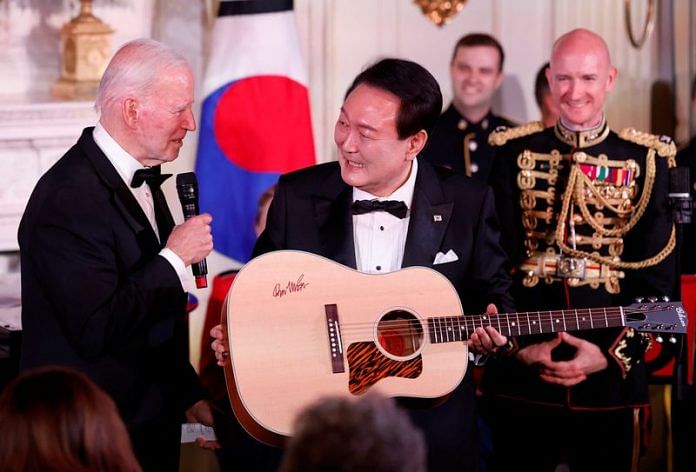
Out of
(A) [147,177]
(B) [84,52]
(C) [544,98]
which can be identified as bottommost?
(A) [147,177]

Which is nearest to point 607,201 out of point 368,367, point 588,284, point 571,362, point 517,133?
point 588,284

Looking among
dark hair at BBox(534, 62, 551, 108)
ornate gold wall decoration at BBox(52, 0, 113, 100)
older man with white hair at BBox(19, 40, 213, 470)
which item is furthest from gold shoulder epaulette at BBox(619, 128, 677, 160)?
ornate gold wall decoration at BBox(52, 0, 113, 100)

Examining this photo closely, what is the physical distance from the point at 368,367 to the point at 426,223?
48cm

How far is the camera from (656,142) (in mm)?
4102

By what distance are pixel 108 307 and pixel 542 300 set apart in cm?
165

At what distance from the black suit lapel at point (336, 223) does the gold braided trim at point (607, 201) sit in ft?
3.20

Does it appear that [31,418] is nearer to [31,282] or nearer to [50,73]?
[31,282]

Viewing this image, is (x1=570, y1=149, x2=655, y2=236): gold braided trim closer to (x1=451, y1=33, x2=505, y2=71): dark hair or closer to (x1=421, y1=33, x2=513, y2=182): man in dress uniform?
(x1=421, y1=33, x2=513, y2=182): man in dress uniform

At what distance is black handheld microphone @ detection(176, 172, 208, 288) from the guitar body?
0.61 feet

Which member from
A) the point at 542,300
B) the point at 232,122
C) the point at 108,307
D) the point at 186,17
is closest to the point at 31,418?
the point at 108,307

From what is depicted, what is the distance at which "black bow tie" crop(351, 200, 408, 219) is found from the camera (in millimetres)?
Result: 3418

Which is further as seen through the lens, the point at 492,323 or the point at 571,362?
the point at 571,362
